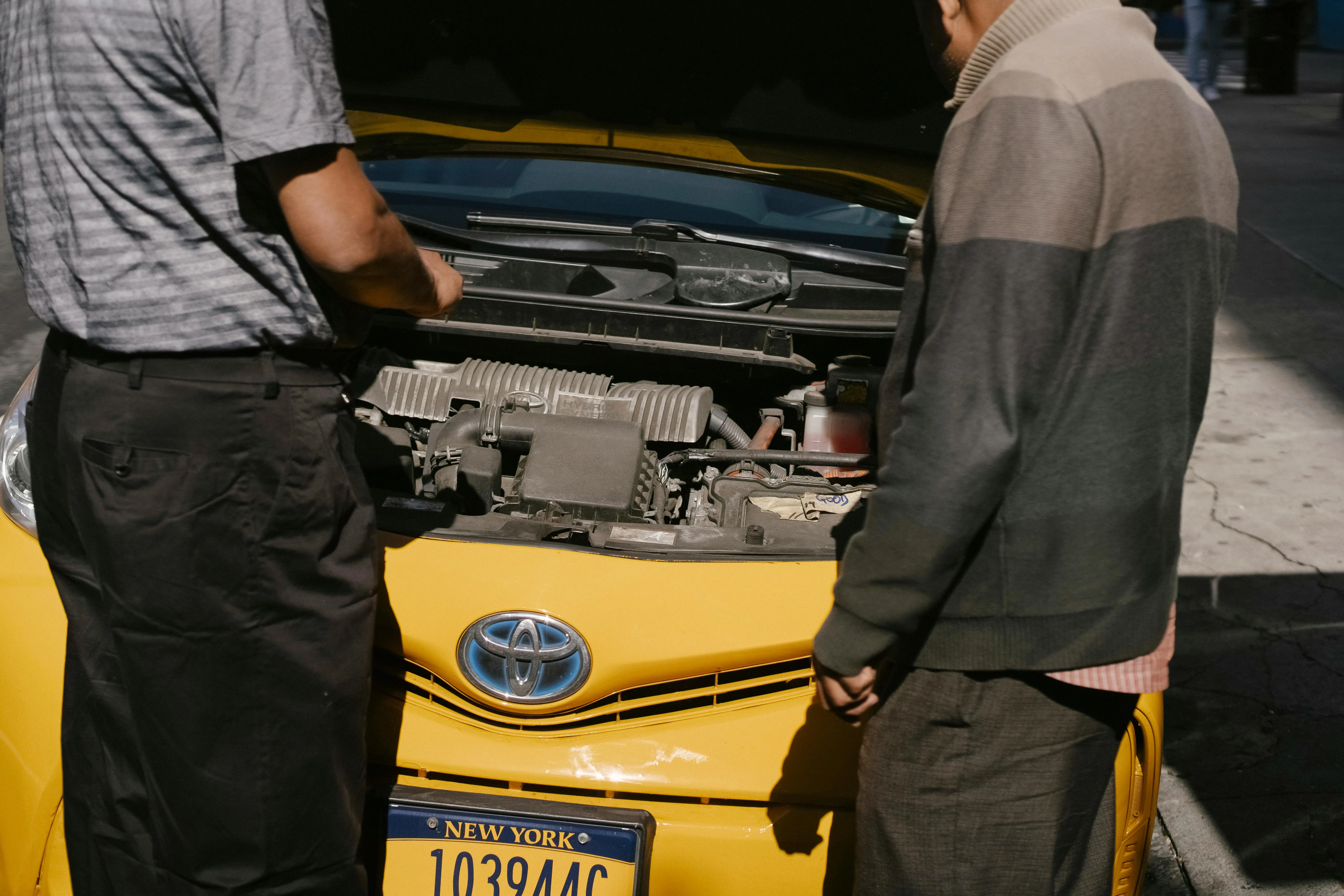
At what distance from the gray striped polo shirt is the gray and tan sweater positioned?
2.40 ft

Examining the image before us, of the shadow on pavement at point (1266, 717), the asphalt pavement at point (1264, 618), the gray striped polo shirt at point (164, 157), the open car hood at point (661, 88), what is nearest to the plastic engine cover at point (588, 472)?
the gray striped polo shirt at point (164, 157)

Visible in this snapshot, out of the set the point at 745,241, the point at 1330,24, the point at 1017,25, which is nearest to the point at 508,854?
the point at 1017,25

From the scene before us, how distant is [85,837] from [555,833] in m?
0.68

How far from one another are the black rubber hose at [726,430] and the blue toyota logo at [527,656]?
780 millimetres

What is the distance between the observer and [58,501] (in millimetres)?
1579

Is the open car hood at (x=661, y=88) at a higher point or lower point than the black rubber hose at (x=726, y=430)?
higher

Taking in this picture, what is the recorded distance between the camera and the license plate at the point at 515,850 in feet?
5.31

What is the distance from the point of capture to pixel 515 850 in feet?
5.39

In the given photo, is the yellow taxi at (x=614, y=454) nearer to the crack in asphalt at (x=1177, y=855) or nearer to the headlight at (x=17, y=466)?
the headlight at (x=17, y=466)

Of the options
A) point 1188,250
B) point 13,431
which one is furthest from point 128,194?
point 1188,250

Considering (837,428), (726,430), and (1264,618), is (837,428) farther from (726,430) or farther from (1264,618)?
(1264,618)

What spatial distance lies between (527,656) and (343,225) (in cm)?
69

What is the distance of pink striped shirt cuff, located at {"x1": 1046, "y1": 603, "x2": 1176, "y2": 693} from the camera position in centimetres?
134

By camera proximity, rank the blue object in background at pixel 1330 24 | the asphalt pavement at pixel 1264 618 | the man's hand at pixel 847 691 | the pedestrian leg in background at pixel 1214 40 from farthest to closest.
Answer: the blue object in background at pixel 1330 24
the pedestrian leg in background at pixel 1214 40
the asphalt pavement at pixel 1264 618
the man's hand at pixel 847 691
